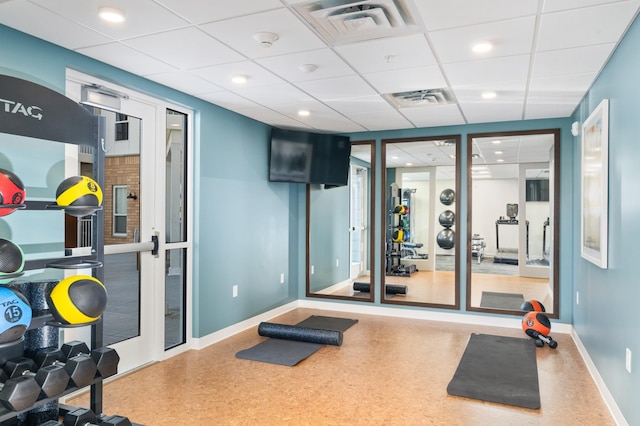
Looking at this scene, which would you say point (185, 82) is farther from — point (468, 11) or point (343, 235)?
point (343, 235)

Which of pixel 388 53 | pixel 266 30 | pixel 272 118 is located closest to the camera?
pixel 266 30

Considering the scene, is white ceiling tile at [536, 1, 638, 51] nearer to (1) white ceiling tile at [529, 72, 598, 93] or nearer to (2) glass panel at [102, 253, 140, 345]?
(1) white ceiling tile at [529, 72, 598, 93]

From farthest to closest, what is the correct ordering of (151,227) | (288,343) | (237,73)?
(288,343) → (151,227) → (237,73)

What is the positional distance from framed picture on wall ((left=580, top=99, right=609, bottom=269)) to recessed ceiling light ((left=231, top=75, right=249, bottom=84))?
9.00 ft

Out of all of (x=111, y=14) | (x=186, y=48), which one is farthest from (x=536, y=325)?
(x=111, y=14)

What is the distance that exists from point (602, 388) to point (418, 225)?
26.9 feet

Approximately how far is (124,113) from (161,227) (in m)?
1.04

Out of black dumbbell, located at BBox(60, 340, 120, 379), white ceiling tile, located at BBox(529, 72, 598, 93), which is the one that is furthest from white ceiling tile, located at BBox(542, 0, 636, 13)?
black dumbbell, located at BBox(60, 340, 120, 379)

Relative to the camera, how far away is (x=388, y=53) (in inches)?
125

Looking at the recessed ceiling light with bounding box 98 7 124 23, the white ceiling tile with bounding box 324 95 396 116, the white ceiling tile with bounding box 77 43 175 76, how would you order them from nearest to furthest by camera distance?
the recessed ceiling light with bounding box 98 7 124 23 → the white ceiling tile with bounding box 77 43 175 76 → the white ceiling tile with bounding box 324 95 396 116

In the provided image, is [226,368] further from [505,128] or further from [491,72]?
[505,128]

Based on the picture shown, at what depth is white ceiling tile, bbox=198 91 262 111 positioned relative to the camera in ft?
14.1

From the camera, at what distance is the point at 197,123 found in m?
4.47

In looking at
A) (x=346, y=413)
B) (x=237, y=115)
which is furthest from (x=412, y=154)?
(x=346, y=413)
